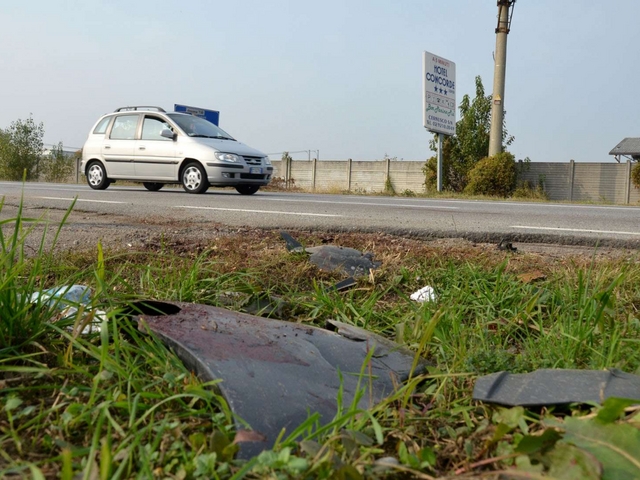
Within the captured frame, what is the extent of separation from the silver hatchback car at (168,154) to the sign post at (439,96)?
10.2 meters

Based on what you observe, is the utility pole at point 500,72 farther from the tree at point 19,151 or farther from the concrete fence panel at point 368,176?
the tree at point 19,151

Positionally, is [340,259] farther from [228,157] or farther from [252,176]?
[252,176]

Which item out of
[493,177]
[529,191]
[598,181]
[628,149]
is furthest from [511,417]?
[628,149]

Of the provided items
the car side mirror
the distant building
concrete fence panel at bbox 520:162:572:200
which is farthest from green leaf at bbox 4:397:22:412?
the distant building

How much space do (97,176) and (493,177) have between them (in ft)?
43.9

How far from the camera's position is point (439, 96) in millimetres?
21531

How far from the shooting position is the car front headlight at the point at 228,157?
11.0 m

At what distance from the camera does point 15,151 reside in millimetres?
29578

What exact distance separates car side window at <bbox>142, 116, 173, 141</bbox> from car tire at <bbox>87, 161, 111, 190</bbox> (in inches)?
51.6

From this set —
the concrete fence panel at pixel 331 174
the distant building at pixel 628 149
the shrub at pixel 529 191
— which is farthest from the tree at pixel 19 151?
the distant building at pixel 628 149

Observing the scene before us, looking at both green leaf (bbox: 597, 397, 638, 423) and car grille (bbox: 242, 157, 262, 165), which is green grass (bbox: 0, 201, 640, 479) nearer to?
green leaf (bbox: 597, 397, 638, 423)

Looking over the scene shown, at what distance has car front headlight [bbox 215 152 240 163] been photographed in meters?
11.0

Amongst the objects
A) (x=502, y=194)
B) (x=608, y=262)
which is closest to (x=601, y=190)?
(x=502, y=194)

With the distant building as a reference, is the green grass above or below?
below
